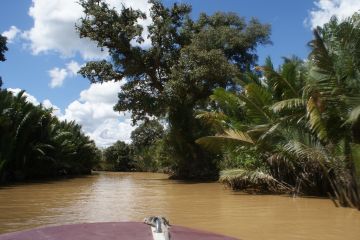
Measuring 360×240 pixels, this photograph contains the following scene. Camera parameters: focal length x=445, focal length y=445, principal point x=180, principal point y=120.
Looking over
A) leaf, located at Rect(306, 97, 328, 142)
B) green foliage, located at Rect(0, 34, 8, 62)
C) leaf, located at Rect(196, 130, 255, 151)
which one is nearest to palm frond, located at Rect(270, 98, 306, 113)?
leaf, located at Rect(306, 97, 328, 142)

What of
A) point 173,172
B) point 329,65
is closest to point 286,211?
point 329,65

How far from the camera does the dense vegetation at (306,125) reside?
33.6 ft

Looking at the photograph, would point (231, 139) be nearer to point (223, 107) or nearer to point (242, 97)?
point (242, 97)

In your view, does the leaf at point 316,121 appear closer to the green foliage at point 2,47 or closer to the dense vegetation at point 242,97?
the dense vegetation at point 242,97

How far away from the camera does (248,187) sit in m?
14.8

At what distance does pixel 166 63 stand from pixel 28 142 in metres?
8.20

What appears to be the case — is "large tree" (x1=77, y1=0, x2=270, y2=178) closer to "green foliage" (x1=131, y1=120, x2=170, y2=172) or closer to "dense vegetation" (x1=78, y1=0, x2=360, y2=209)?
"dense vegetation" (x1=78, y1=0, x2=360, y2=209)

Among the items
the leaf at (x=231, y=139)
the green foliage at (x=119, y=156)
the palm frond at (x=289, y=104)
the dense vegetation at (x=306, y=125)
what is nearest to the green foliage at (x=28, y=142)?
the leaf at (x=231, y=139)

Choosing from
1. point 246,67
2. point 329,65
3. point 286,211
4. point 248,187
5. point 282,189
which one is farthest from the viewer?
point 246,67

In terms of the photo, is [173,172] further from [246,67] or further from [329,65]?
[329,65]

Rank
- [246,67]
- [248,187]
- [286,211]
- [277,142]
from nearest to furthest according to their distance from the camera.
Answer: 1. [286,211]
2. [277,142]
3. [248,187]
4. [246,67]

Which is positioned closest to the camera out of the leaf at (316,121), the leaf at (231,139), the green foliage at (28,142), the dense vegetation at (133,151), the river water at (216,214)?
the river water at (216,214)

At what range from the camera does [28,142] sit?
71.3 ft

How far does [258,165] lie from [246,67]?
11.9 metres
